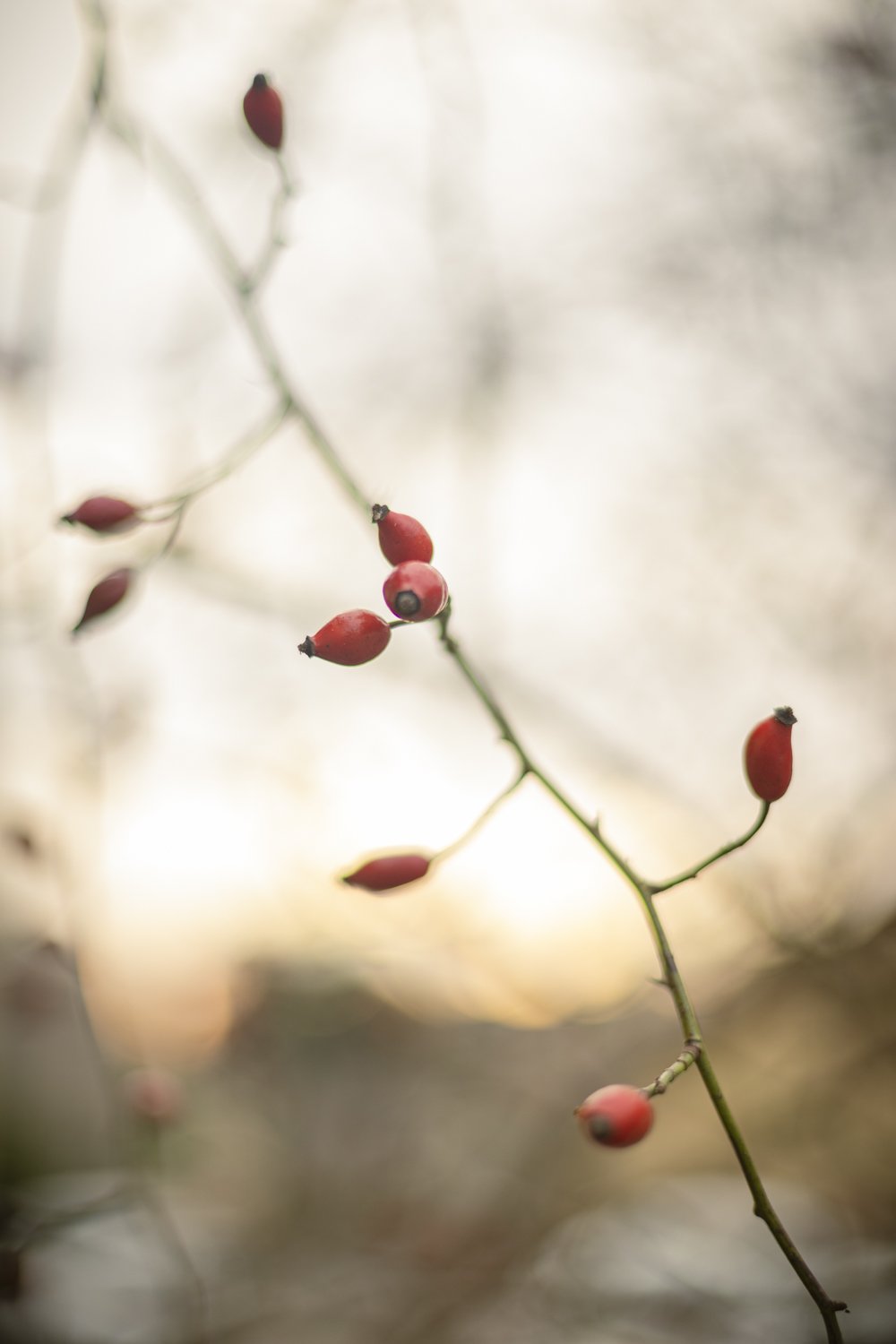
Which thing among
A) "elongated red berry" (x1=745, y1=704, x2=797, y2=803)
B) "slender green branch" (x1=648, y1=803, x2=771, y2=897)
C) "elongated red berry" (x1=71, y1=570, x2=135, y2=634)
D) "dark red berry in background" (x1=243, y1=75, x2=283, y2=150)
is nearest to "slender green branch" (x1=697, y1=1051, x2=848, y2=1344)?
"slender green branch" (x1=648, y1=803, x2=771, y2=897)

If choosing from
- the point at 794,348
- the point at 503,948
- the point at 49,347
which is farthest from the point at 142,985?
the point at 794,348

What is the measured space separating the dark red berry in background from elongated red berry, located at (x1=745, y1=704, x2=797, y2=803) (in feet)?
3.48

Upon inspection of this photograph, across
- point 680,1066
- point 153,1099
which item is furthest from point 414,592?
point 153,1099

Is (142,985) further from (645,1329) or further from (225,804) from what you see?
(645,1329)

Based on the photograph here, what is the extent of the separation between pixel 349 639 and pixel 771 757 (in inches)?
19.4

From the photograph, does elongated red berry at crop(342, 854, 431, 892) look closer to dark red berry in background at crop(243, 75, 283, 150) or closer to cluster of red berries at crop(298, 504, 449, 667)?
cluster of red berries at crop(298, 504, 449, 667)

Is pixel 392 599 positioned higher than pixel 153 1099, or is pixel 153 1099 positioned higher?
pixel 392 599

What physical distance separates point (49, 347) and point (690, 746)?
2816 mm

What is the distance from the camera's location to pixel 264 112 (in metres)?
1.15

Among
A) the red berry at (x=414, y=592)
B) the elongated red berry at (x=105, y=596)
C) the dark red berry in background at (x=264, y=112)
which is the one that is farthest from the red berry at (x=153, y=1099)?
the dark red berry in background at (x=264, y=112)

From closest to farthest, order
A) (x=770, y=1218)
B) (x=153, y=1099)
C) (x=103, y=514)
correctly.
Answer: (x=770, y=1218)
(x=103, y=514)
(x=153, y=1099)

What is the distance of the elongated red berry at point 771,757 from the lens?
92 cm

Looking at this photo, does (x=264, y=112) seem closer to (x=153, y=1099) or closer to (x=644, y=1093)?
(x=644, y=1093)

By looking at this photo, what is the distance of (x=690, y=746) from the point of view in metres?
3.56
